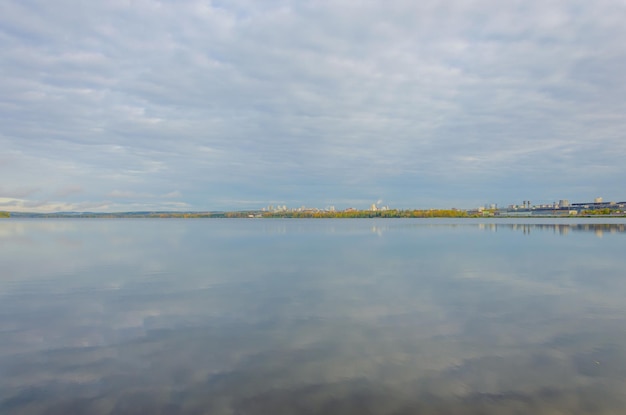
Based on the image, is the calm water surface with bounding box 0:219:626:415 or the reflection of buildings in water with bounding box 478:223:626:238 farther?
the reflection of buildings in water with bounding box 478:223:626:238

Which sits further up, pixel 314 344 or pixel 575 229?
pixel 575 229

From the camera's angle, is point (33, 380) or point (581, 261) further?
point (581, 261)

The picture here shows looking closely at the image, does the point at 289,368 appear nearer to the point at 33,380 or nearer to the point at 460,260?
the point at 33,380

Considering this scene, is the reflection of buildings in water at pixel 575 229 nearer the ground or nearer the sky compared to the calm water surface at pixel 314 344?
nearer the sky

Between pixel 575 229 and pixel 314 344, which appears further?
pixel 575 229

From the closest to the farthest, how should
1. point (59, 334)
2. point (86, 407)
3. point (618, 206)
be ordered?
point (86, 407), point (59, 334), point (618, 206)

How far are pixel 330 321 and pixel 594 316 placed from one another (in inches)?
263

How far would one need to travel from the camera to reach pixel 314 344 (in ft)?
27.1

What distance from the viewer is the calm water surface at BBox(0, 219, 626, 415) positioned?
5867 millimetres

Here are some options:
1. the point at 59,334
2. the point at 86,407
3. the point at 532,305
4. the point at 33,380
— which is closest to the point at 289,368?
the point at 86,407

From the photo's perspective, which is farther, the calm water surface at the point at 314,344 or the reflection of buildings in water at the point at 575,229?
the reflection of buildings in water at the point at 575,229

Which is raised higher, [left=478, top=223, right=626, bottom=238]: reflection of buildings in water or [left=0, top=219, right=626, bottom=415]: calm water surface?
[left=478, top=223, right=626, bottom=238]: reflection of buildings in water

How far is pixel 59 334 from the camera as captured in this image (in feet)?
30.1

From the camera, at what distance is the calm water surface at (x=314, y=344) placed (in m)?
5.87
